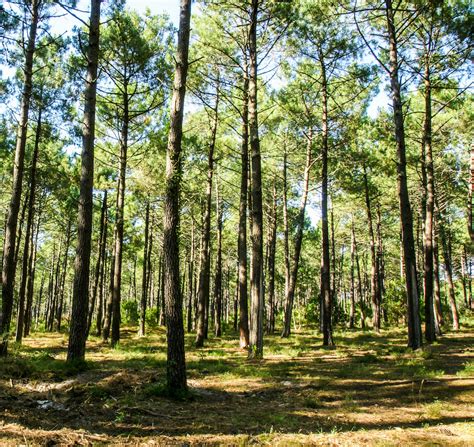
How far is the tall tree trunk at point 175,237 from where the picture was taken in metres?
6.38

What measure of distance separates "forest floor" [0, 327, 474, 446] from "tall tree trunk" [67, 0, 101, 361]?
713mm

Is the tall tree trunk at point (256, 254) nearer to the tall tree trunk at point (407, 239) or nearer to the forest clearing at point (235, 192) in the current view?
the forest clearing at point (235, 192)

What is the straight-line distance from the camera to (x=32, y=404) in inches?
226

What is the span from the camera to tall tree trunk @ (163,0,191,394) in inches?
251

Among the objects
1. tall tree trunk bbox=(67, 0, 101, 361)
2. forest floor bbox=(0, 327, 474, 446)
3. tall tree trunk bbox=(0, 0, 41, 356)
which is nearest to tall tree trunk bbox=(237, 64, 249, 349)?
forest floor bbox=(0, 327, 474, 446)

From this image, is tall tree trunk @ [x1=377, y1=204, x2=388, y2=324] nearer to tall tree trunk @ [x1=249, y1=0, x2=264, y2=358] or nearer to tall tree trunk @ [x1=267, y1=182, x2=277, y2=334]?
tall tree trunk @ [x1=267, y1=182, x2=277, y2=334]

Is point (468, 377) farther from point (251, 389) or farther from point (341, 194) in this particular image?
point (341, 194)

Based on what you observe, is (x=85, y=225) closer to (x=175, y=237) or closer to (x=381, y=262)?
(x=175, y=237)

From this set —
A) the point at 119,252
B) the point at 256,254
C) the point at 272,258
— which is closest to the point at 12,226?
the point at 119,252

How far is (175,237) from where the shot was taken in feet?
21.7

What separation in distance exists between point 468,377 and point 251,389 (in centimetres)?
420

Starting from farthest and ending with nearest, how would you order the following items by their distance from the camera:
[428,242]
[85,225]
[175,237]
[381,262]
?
[381,262]
[428,242]
[85,225]
[175,237]

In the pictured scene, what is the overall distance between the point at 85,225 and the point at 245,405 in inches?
214

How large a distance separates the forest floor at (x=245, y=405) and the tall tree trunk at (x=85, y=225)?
2.34 feet
